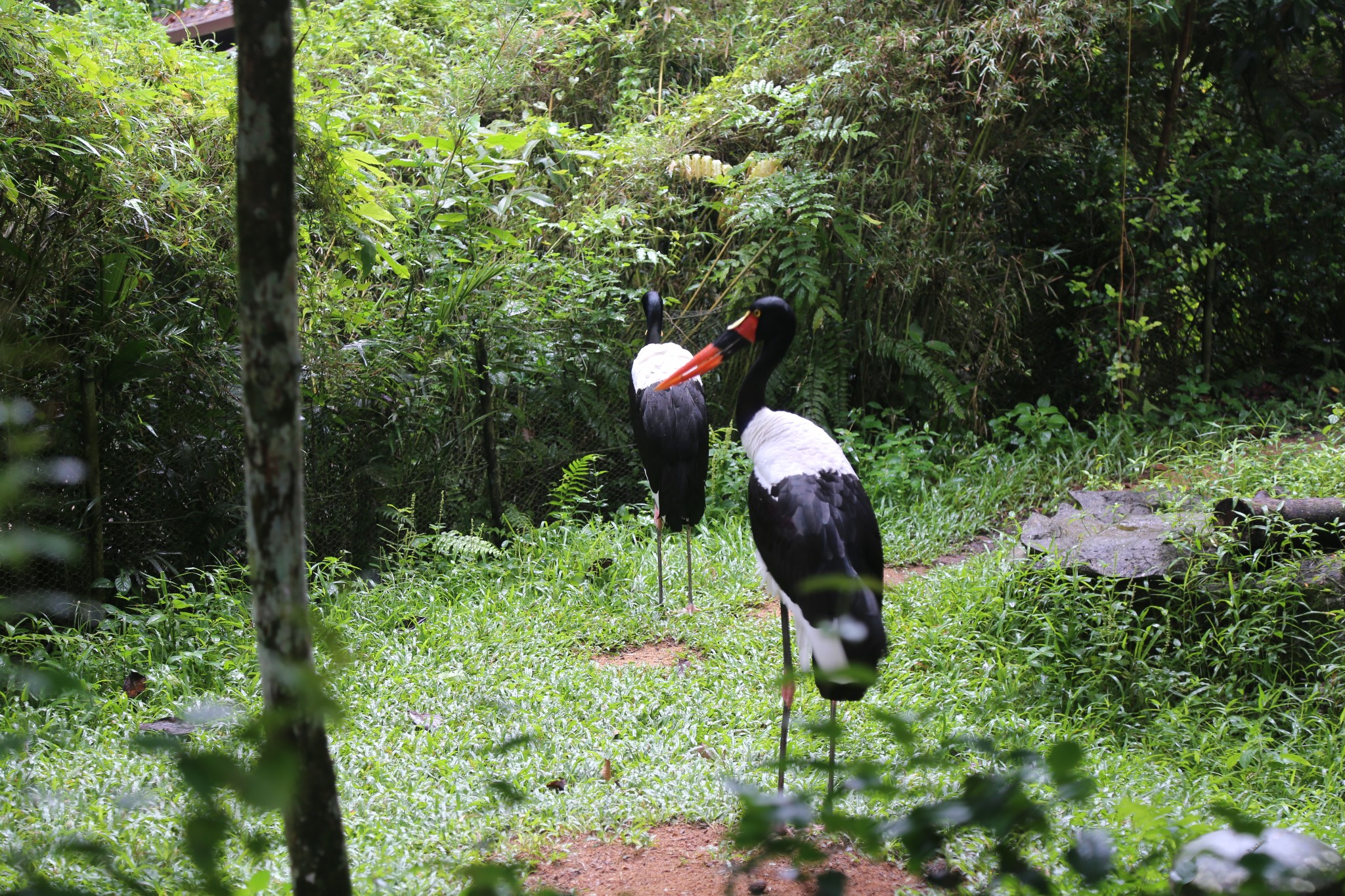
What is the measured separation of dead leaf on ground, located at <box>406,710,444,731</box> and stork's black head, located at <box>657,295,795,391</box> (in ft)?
5.45

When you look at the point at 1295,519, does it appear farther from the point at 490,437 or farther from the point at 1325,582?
the point at 490,437

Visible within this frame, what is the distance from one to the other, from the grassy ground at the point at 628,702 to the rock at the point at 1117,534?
0.12 m

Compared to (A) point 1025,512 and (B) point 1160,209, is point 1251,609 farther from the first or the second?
(B) point 1160,209

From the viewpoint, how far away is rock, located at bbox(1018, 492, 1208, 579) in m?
4.07

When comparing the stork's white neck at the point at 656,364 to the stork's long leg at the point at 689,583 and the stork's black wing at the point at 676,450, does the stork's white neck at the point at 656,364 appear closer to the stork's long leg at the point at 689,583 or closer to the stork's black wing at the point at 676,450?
the stork's black wing at the point at 676,450

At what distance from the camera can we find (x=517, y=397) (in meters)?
5.89

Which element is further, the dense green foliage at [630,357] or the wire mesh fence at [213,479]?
the wire mesh fence at [213,479]

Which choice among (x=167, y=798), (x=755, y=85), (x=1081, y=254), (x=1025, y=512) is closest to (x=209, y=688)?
(x=167, y=798)

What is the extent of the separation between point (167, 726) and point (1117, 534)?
378 cm

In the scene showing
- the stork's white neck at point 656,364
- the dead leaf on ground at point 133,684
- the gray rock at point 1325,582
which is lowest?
the dead leaf on ground at point 133,684

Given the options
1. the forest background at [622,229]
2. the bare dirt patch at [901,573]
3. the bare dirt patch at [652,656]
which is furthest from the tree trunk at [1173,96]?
the bare dirt patch at [652,656]

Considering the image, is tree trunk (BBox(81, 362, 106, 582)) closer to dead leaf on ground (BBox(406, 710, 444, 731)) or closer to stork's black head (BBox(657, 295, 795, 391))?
dead leaf on ground (BBox(406, 710, 444, 731))

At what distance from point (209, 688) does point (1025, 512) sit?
14.7 feet

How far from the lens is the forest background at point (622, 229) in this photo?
4172 mm
